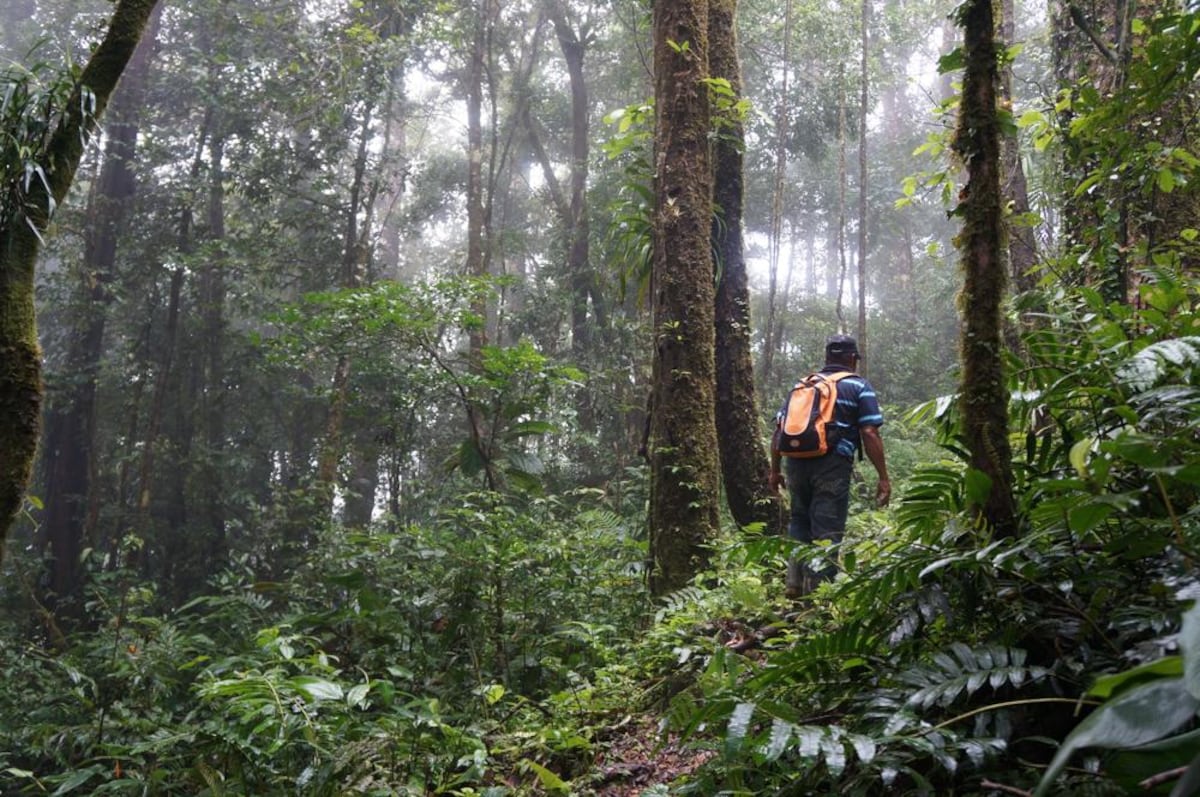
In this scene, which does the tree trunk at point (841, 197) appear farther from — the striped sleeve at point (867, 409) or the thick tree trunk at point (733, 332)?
the striped sleeve at point (867, 409)

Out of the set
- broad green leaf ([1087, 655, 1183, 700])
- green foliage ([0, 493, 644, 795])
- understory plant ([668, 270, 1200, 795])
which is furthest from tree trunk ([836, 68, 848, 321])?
broad green leaf ([1087, 655, 1183, 700])

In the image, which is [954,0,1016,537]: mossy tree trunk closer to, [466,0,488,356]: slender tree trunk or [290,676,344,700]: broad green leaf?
[290,676,344,700]: broad green leaf

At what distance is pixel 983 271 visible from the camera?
105 inches

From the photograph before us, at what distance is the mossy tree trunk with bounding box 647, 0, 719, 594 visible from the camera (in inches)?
209

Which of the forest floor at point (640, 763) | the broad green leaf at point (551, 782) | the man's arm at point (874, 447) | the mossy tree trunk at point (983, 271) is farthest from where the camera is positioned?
the man's arm at point (874, 447)

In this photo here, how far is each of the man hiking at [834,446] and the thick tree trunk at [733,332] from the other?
3.22 ft

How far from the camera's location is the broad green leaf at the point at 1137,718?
847 mm

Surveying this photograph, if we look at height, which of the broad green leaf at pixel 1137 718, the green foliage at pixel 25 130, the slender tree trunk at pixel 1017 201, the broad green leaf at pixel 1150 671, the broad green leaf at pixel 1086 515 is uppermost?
the slender tree trunk at pixel 1017 201

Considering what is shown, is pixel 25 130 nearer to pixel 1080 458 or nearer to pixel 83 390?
pixel 1080 458

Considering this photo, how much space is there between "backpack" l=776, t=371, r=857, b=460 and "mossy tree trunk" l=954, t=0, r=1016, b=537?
7.80 ft

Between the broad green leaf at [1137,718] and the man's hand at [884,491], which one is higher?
the man's hand at [884,491]

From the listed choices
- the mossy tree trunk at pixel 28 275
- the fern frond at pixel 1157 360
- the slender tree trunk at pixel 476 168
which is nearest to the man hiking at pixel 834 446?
the fern frond at pixel 1157 360

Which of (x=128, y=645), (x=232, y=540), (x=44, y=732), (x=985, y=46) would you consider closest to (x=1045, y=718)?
(x=985, y=46)

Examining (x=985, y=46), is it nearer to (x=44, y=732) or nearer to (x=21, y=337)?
(x=21, y=337)
